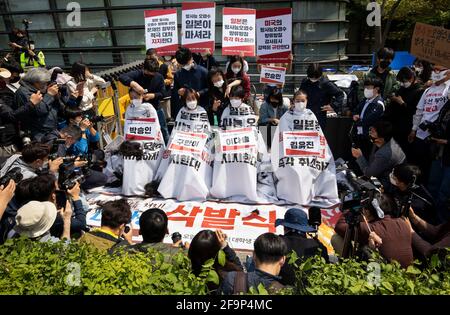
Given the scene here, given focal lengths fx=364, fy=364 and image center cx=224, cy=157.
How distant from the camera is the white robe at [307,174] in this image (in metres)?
5.61

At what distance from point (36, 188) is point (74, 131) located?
2.44 m

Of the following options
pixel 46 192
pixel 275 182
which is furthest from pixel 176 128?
pixel 46 192

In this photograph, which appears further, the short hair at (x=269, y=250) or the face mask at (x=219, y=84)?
the face mask at (x=219, y=84)

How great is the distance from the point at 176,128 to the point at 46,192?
9.72ft

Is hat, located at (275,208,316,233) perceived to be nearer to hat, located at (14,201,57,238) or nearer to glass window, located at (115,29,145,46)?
hat, located at (14,201,57,238)

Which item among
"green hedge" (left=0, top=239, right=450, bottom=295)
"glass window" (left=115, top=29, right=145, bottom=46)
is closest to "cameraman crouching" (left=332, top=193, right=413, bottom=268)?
"green hedge" (left=0, top=239, right=450, bottom=295)

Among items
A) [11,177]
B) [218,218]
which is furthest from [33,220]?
[218,218]

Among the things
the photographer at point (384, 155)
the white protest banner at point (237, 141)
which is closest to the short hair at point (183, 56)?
the white protest banner at point (237, 141)

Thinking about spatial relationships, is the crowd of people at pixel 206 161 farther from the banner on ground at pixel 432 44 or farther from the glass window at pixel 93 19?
the glass window at pixel 93 19

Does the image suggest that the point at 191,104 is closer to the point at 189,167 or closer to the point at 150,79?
the point at 189,167

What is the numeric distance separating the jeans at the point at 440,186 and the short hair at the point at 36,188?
178 inches

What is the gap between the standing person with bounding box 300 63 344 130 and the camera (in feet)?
21.9

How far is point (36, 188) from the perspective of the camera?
3398 mm

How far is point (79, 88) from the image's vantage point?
6.71 m
